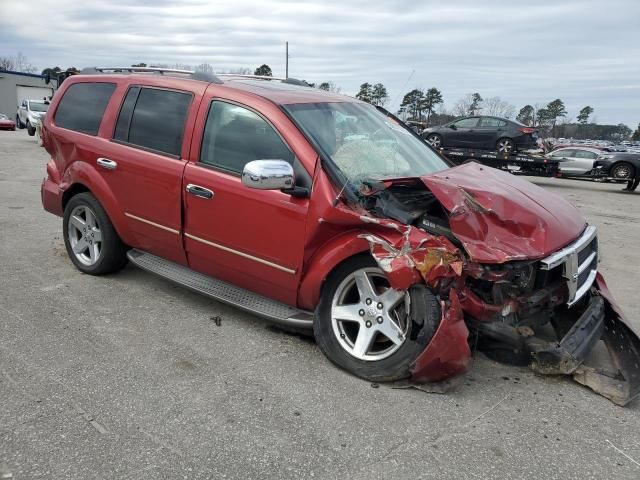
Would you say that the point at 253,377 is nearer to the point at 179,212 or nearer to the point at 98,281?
the point at 179,212

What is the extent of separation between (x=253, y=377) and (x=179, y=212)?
1.47 m

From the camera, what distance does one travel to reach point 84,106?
4.93 m

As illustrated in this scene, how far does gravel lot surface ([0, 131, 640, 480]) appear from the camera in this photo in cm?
253

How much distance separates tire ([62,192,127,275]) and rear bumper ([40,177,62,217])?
0.17m

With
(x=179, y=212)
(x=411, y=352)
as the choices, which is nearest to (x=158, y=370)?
(x=179, y=212)

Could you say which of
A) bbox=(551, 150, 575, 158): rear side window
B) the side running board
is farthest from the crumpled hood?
bbox=(551, 150, 575, 158): rear side window

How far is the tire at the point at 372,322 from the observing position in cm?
312

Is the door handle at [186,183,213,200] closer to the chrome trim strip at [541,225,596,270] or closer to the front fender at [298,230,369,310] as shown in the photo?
the front fender at [298,230,369,310]

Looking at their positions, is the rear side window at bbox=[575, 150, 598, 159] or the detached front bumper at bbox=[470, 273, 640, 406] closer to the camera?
the detached front bumper at bbox=[470, 273, 640, 406]

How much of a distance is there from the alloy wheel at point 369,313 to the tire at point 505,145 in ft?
51.3

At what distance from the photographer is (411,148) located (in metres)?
4.34

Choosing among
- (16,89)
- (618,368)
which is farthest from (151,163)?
(16,89)

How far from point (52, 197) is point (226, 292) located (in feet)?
8.06

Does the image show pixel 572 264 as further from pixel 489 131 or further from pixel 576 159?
pixel 576 159
